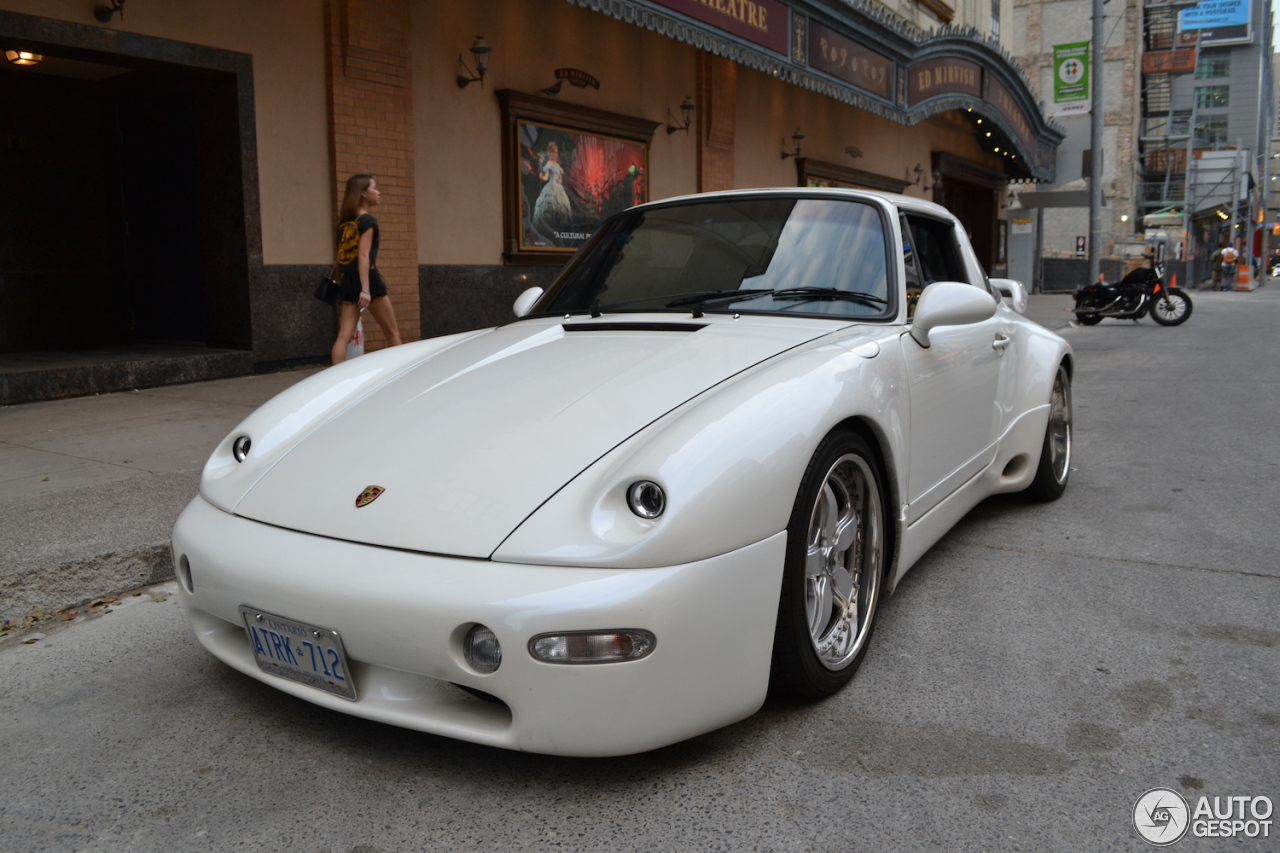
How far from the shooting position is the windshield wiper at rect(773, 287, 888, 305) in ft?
11.1

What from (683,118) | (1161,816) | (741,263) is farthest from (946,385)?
(683,118)

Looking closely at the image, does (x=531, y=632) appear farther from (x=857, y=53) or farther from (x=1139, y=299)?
(x=1139, y=299)

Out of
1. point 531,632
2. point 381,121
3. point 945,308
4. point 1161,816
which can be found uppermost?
point 381,121

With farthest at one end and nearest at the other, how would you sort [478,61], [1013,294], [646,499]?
[478,61]
[1013,294]
[646,499]

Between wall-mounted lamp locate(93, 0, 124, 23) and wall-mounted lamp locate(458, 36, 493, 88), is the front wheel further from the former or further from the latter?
wall-mounted lamp locate(93, 0, 124, 23)

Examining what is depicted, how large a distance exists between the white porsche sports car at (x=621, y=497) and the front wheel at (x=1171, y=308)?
16538 millimetres

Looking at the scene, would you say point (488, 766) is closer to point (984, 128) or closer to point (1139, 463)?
point (1139, 463)

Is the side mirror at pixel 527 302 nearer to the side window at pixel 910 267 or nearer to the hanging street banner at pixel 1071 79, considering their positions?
the side window at pixel 910 267

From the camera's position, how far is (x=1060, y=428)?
5078 mm

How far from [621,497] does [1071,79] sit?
23735 mm

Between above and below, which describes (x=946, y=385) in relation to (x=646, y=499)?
above

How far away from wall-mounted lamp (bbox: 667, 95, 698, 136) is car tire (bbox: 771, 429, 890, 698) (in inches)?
452

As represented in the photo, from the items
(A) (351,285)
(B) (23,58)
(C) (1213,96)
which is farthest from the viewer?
(C) (1213,96)

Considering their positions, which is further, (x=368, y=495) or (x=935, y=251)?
(x=935, y=251)
